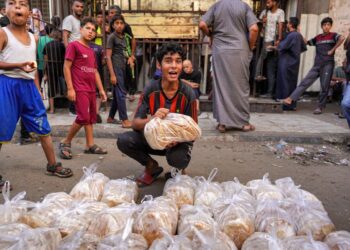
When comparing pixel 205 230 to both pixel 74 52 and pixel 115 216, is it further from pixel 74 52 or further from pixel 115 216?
pixel 74 52

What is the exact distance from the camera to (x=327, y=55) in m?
6.75

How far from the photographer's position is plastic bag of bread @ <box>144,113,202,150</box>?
2.53 m

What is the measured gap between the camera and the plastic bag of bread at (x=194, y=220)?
184 cm

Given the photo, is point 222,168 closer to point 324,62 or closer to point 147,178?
point 147,178

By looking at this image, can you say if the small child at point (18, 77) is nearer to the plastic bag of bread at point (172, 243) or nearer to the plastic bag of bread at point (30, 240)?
the plastic bag of bread at point (30, 240)

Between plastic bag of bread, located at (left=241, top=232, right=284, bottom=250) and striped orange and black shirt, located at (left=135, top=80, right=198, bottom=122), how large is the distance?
4.68ft

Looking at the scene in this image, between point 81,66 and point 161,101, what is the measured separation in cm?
160

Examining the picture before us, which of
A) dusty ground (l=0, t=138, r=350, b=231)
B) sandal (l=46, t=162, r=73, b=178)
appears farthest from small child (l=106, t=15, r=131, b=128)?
sandal (l=46, t=162, r=73, b=178)

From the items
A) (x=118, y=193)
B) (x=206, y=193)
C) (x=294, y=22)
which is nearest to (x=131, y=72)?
(x=294, y=22)

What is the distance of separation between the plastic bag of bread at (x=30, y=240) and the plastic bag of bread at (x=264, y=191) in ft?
4.74

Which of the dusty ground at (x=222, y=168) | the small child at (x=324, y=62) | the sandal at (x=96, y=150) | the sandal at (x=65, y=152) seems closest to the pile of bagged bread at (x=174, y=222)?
the dusty ground at (x=222, y=168)

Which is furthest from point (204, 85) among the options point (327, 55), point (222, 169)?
point (222, 169)

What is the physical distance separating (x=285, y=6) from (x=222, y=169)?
22.0 ft

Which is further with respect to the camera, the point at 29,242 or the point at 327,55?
the point at 327,55
